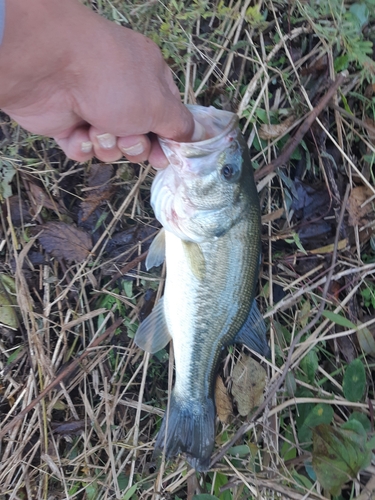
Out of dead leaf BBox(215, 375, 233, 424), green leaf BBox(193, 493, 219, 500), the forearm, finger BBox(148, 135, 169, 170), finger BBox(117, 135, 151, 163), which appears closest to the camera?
the forearm

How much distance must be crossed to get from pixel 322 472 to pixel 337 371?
2.06ft

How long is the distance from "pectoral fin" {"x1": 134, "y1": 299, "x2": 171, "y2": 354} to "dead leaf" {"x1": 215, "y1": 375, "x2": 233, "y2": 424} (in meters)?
0.49

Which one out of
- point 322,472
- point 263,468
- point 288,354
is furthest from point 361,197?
point 263,468

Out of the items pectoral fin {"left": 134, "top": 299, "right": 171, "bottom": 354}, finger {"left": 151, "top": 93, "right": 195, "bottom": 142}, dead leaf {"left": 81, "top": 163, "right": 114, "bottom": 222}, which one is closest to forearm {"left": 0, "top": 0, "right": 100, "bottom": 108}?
finger {"left": 151, "top": 93, "right": 195, "bottom": 142}

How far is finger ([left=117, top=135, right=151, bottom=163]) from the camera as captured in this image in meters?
1.84

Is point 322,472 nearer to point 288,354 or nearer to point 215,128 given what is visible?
point 288,354

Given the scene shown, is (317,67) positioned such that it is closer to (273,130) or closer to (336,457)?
(273,130)

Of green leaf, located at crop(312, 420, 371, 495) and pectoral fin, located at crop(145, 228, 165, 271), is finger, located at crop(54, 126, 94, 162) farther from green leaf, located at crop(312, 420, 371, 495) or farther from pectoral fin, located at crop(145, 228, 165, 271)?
green leaf, located at crop(312, 420, 371, 495)

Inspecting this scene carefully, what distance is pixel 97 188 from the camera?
2.41m

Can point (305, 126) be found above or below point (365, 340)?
above

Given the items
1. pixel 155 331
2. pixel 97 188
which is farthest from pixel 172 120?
pixel 155 331

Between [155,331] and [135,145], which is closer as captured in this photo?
[135,145]

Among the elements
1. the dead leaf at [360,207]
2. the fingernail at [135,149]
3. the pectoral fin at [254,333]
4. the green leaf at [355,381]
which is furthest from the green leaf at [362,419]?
the fingernail at [135,149]

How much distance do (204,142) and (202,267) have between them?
25.2 inches
